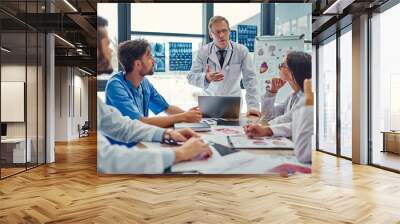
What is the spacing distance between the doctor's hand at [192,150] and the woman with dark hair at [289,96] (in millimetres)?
872

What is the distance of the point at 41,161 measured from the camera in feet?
26.1

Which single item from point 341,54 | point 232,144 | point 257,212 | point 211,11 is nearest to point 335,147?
point 341,54

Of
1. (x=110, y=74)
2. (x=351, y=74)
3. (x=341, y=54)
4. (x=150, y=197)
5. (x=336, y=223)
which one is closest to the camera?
(x=336, y=223)

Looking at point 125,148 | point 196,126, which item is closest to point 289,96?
point 196,126

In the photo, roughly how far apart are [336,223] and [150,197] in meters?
2.30

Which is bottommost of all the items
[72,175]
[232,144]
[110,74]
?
[72,175]

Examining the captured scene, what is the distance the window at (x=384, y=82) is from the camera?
6.93 metres

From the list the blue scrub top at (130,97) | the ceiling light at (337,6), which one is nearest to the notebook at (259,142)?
the blue scrub top at (130,97)

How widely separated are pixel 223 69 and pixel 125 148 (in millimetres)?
2010

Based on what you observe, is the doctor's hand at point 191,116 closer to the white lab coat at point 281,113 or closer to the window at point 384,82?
the white lab coat at point 281,113

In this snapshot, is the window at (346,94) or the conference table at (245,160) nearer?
the conference table at (245,160)

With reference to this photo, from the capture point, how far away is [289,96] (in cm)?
607

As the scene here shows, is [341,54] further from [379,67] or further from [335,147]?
[335,147]

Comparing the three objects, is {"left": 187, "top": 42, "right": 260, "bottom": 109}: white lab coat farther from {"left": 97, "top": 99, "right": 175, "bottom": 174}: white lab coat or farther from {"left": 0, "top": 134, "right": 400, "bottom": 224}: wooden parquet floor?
{"left": 0, "top": 134, "right": 400, "bottom": 224}: wooden parquet floor
